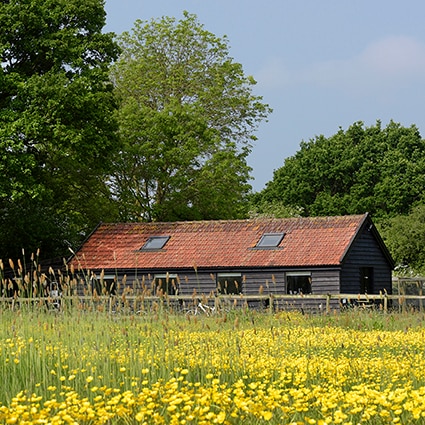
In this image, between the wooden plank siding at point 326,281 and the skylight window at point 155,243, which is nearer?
the wooden plank siding at point 326,281

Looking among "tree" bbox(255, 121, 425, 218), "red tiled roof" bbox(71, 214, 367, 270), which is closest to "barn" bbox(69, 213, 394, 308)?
"red tiled roof" bbox(71, 214, 367, 270)

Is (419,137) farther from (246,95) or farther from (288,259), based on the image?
(288,259)

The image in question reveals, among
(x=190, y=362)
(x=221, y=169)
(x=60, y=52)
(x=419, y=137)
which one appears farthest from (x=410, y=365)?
(x=419, y=137)

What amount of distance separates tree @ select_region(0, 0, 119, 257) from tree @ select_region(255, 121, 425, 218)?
24723mm

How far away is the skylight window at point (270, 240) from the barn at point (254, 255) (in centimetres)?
4

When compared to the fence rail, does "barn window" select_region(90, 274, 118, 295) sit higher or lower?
higher

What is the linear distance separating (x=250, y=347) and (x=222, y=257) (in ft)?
73.4

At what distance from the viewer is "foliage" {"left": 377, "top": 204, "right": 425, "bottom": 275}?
4853 cm

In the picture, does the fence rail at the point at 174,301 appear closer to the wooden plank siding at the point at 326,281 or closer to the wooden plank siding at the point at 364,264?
the wooden plank siding at the point at 326,281

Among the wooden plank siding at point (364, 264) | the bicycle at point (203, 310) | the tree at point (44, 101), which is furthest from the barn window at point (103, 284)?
the wooden plank siding at point (364, 264)

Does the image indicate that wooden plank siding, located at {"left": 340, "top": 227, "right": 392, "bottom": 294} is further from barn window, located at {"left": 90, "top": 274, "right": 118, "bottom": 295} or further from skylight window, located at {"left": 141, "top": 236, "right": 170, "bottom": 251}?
barn window, located at {"left": 90, "top": 274, "right": 118, "bottom": 295}

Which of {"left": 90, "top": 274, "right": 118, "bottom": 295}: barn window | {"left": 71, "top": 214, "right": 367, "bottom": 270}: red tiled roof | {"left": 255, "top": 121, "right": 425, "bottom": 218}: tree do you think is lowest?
{"left": 90, "top": 274, "right": 118, "bottom": 295}: barn window

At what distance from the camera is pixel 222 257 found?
1304 inches

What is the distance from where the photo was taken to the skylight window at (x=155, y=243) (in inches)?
1371
